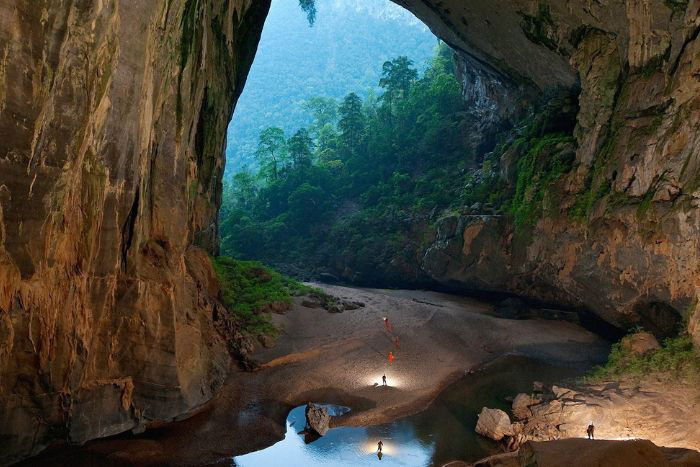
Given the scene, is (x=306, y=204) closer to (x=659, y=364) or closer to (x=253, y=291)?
(x=253, y=291)

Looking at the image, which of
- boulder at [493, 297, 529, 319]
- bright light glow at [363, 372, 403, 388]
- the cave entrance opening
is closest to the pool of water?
bright light glow at [363, 372, 403, 388]

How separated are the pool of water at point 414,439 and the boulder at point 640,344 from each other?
256cm

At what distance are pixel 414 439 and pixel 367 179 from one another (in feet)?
105

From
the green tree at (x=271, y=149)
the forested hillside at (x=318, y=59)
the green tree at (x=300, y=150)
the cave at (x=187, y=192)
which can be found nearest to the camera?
the cave at (x=187, y=192)

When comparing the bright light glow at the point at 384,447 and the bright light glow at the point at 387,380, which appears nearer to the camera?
the bright light glow at the point at 384,447

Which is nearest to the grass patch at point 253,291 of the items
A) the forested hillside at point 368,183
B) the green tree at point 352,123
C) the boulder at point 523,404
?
the forested hillside at point 368,183

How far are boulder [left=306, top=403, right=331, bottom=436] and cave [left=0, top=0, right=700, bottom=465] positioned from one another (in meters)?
2.02

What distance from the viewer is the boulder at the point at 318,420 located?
536 inches

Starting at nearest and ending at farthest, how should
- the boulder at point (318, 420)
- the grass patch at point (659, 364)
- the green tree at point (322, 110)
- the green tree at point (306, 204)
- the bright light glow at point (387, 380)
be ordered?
the boulder at point (318, 420)
the grass patch at point (659, 364)
the bright light glow at point (387, 380)
the green tree at point (306, 204)
the green tree at point (322, 110)

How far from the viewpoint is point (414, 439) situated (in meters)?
13.2

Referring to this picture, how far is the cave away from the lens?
985cm

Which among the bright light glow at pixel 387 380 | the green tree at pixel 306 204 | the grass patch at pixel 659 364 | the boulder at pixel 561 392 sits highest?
the green tree at pixel 306 204

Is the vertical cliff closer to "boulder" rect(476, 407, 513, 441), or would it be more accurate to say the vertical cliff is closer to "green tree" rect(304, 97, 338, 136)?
"boulder" rect(476, 407, 513, 441)

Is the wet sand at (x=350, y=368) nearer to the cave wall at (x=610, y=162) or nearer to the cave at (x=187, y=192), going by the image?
the cave at (x=187, y=192)
